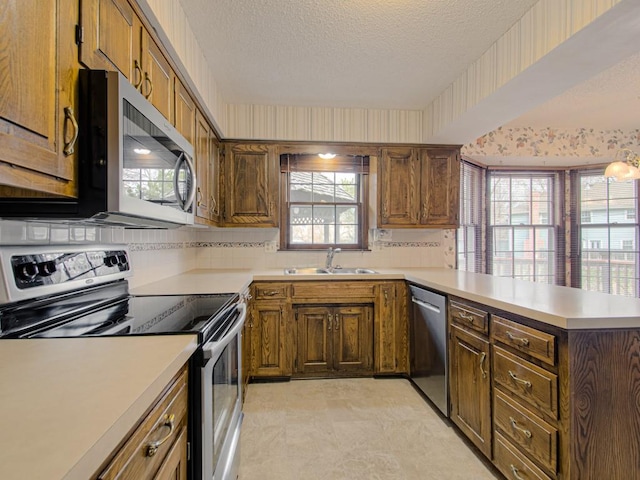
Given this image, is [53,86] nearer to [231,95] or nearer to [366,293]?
[231,95]

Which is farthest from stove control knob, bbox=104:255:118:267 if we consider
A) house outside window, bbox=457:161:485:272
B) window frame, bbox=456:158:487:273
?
window frame, bbox=456:158:487:273

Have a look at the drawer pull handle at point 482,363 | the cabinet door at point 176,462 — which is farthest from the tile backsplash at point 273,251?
the cabinet door at point 176,462

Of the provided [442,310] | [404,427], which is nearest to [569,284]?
[442,310]

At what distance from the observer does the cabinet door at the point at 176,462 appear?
0.78 meters

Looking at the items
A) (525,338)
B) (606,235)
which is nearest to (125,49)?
(525,338)

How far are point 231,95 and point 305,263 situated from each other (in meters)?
1.64

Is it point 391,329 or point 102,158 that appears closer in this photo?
point 102,158

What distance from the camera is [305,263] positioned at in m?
3.28

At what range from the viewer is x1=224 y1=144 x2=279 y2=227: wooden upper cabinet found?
2.96m

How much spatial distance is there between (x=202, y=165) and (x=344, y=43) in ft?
4.02

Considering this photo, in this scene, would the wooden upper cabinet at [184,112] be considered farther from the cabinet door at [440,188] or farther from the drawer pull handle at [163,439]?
the cabinet door at [440,188]

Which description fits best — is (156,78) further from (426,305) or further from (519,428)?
(519,428)

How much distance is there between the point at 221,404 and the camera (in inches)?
51.7

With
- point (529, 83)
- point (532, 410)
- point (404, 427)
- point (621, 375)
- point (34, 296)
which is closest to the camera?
point (34, 296)
